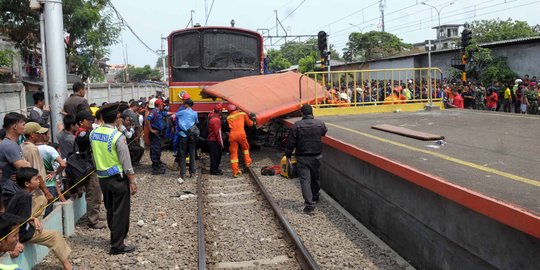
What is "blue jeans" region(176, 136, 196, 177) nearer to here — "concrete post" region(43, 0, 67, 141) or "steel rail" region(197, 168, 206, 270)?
"steel rail" region(197, 168, 206, 270)

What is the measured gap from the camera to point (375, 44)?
58719 mm

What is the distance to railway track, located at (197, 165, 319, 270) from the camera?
538 centimetres

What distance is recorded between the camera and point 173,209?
7.73m

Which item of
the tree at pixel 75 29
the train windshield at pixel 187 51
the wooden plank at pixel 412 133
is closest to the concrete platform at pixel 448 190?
the wooden plank at pixel 412 133

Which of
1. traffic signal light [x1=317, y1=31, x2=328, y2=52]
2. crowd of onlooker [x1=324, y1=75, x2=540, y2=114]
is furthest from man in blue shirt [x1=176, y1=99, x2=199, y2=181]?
traffic signal light [x1=317, y1=31, x2=328, y2=52]

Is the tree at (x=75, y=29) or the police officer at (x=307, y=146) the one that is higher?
the tree at (x=75, y=29)

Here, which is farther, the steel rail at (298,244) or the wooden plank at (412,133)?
the wooden plank at (412,133)

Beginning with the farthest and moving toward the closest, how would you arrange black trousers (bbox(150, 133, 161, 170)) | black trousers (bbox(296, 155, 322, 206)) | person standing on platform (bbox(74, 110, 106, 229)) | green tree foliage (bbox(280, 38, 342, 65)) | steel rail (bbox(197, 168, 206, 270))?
green tree foliage (bbox(280, 38, 342, 65)) < black trousers (bbox(150, 133, 161, 170)) < black trousers (bbox(296, 155, 322, 206)) < person standing on platform (bbox(74, 110, 106, 229)) < steel rail (bbox(197, 168, 206, 270))

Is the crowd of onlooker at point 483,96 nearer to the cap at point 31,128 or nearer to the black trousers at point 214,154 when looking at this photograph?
the black trousers at point 214,154

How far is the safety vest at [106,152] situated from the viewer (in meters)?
5.47

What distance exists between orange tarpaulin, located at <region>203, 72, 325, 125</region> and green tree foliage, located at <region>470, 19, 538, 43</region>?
3807 centimetres

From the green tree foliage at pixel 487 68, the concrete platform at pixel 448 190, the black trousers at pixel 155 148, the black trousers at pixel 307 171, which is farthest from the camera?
the green tree foliage at pixel 487 68

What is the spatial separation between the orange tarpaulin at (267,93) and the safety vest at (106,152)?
4941mm

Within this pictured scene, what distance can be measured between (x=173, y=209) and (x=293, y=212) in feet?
6.49
